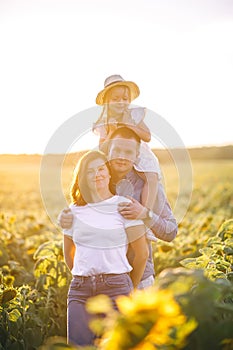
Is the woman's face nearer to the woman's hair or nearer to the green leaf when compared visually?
the woman's hair

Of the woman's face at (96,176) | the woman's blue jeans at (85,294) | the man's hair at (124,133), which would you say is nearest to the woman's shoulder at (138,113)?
the man's hair at (124,133)

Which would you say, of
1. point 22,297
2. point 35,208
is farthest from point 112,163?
point 35,208

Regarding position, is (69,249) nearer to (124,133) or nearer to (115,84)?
(124,133)

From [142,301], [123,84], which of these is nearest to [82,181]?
[123,84]

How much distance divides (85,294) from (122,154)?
796 millimetres

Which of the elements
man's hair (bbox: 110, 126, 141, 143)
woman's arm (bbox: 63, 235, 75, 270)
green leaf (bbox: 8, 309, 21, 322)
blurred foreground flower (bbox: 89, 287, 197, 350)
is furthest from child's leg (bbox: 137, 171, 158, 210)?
blurred foreground flower (bbox: 89, 287, 197, 350)

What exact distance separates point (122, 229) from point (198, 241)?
102 inches

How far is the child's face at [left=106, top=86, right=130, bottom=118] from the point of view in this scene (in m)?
3.34

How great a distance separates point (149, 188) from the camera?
3.23m

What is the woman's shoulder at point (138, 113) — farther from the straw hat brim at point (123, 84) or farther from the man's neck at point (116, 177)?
the man's neck at point (116, 177)

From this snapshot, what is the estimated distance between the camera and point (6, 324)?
10.2 feet

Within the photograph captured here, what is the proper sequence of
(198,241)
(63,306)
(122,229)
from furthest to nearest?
(198,241) < (63,306) < (122,229)

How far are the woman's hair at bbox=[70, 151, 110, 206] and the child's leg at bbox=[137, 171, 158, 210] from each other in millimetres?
379

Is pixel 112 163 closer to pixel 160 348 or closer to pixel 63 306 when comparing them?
pixel 63 306
